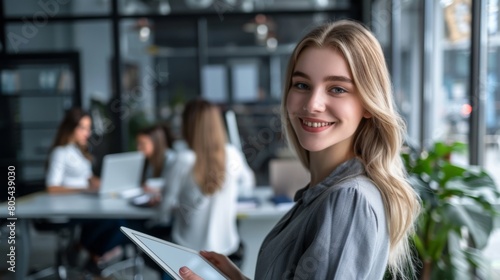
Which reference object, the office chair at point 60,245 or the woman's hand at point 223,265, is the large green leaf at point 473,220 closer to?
the woman's hand at point 223,265

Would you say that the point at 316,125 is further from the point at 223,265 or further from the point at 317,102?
the point at 223,265

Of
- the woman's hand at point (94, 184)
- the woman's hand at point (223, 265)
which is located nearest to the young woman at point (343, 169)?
the woman's hand at point (223, 265)

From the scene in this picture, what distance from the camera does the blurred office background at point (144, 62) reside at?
216 inches

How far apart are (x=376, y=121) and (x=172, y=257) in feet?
1.76

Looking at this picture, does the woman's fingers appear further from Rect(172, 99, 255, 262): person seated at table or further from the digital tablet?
Rect(172, 99, 255, 262): person seated at table

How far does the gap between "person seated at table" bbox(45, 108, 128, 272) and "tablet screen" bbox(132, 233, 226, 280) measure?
10.1 feet

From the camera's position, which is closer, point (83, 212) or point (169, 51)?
point (83, 212)

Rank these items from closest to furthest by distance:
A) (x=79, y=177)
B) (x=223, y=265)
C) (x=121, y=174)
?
(x=223, y=265), (x=121, y=174), (x=79, y=177)

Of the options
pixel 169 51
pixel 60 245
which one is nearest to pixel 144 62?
pixel 169 51

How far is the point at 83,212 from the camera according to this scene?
12.3 feet

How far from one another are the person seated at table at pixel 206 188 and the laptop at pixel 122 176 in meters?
1.06

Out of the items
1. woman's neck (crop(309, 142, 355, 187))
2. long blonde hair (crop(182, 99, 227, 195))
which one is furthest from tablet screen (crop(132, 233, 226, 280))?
long blonde hair (crop(182, 99, 227, 195))

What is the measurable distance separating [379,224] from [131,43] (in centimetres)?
520

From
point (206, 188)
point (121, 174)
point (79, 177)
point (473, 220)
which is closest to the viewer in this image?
point (473, 220)
